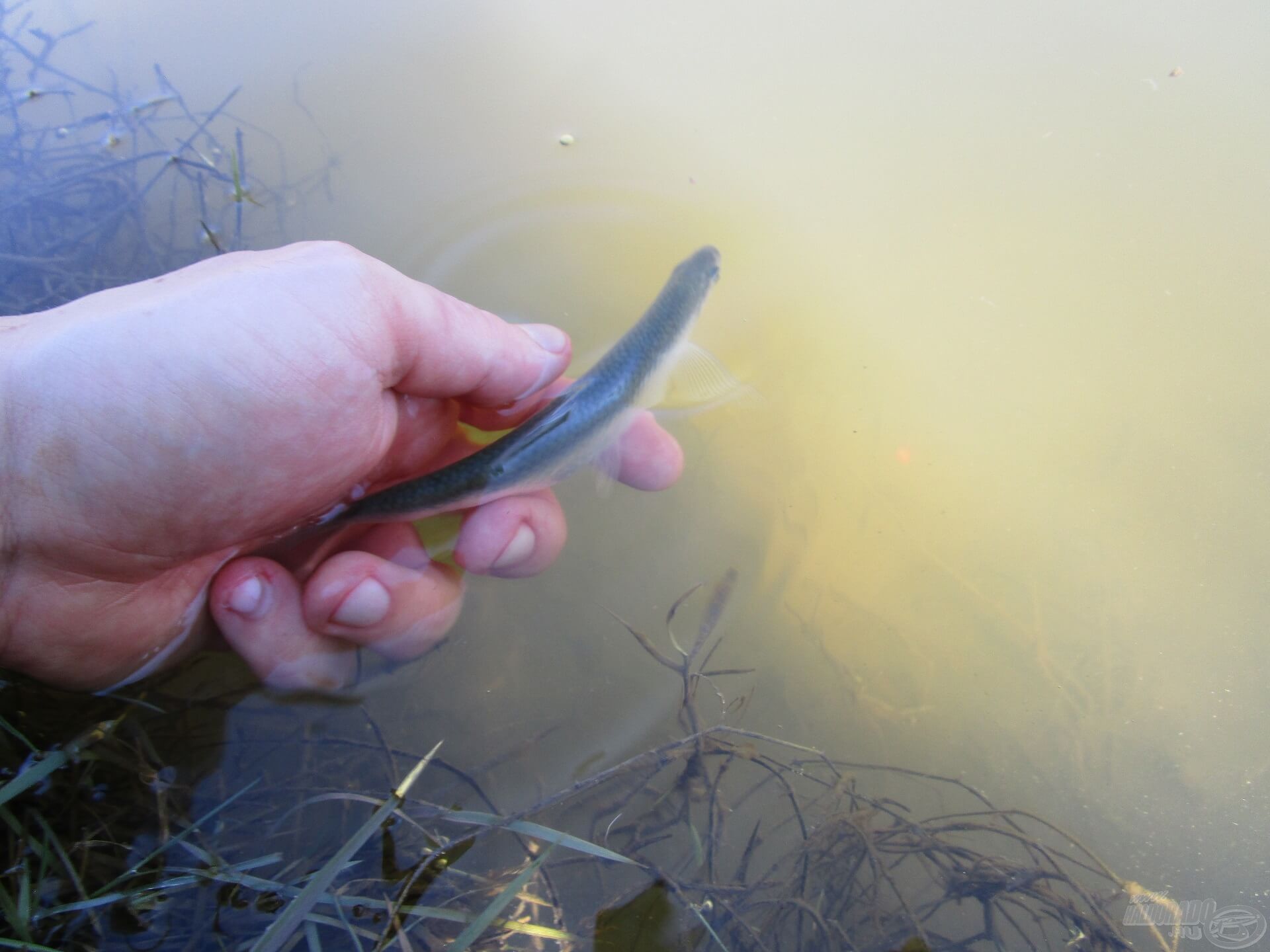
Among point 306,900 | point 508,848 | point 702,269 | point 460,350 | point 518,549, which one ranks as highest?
point 702,269

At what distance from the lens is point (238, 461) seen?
2.28 m

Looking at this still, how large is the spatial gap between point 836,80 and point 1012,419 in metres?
2.34

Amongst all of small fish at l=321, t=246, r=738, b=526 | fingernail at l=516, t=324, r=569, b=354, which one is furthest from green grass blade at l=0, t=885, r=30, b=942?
fingernail at l=516, t=324, r=569, b=354

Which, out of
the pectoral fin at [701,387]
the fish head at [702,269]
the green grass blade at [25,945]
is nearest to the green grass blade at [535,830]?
the green grass blade at [25,945]

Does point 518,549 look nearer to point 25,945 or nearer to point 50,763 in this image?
point 50,763

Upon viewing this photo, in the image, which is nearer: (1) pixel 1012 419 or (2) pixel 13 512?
(2) pixel 13 512

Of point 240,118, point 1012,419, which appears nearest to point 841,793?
point 1012,419

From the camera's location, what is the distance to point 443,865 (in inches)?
96.5

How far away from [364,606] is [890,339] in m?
2.79

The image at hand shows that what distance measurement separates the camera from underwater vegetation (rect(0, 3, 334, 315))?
3.53 metres

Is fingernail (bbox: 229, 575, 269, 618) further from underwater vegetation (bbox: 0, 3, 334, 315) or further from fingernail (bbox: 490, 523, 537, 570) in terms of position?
underwater vegetation (bbox: 0, 3, 334, 315)

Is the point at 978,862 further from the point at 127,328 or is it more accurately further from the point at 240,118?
the point at 240,118

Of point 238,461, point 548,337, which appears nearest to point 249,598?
point 238,461

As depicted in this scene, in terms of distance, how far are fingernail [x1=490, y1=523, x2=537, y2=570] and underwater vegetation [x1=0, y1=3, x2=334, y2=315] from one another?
6.99 feet
